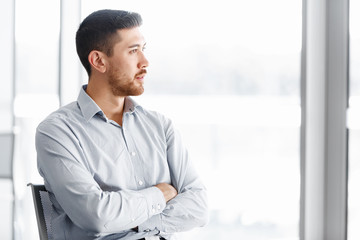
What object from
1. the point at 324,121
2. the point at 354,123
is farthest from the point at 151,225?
the point at 324,121

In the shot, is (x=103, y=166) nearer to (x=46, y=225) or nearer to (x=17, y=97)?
(x=46, y=225)

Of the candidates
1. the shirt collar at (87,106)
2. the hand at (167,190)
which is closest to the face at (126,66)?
the shirt collar at (87,106)

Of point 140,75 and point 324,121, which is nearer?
point 140,75

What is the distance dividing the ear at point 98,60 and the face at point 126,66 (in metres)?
0.02

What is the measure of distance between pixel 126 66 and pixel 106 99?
0.48 feet

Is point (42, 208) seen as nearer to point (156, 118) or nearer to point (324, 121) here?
point (156, 118)

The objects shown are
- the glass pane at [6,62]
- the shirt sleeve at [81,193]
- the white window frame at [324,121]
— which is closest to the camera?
the shirt sleeve at [81,193]

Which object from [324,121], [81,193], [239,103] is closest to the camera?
[81,193]

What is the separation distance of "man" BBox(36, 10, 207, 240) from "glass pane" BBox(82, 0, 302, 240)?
4.15 feet

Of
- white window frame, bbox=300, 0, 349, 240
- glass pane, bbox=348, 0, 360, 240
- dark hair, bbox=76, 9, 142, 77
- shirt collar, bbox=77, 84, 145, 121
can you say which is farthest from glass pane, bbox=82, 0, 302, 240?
shirt collar, bbox=77, 84, 145, 121

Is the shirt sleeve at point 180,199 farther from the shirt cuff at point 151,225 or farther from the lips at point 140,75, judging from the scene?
the lips at point 140,75

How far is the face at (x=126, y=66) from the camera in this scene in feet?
6.38

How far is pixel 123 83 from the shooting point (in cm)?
195

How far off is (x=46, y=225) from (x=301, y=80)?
1.99 metres
